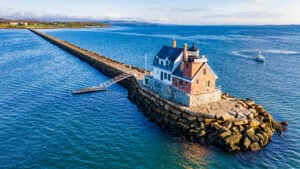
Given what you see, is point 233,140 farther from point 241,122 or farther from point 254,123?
point 254,123

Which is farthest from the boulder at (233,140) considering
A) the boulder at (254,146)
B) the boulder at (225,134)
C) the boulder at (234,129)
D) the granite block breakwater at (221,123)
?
the boulder at (254,146)

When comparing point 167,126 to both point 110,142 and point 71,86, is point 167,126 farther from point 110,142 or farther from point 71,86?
point 71,86

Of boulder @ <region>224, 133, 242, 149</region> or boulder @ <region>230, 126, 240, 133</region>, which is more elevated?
boulder @ <region>230, 126, 240, 133</region>

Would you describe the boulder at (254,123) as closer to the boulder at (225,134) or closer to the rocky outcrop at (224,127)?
Result: the rocky outcrop at (224,127)

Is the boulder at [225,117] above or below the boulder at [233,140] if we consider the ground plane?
above

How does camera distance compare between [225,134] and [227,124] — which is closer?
[225,134]

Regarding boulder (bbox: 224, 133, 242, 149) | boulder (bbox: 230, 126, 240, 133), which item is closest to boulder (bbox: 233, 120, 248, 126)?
boulder (bbox: 230, 126, 240, 133)

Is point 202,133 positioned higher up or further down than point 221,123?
further down

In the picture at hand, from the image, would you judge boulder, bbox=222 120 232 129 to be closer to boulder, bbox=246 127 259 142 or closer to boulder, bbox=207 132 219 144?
boulder, bbox=207 132 219 144

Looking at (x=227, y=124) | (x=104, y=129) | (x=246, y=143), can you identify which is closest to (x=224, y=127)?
(x=227, y=124)

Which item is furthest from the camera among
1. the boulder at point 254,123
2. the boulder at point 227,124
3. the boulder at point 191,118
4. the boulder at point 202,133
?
the boulder at point 191,118

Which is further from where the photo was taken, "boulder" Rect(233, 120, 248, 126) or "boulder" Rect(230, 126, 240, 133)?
"boulder" Rect(233, 120, 248, 126)

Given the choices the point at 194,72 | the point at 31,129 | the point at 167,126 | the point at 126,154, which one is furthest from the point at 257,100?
the point at 31,129

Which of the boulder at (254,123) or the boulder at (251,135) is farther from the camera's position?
the boulder at (254,123)
